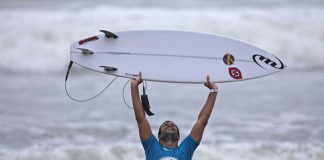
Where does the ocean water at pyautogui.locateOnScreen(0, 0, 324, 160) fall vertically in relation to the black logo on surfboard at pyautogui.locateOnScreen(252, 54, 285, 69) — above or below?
above

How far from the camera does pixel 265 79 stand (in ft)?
45.6

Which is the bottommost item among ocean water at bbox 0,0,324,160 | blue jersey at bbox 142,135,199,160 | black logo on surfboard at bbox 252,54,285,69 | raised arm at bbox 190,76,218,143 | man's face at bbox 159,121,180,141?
blue jersey at bbox 142,135,199,160

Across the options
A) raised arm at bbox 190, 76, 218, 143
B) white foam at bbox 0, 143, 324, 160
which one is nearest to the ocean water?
white foam at bbox 0, 143, 324, 160

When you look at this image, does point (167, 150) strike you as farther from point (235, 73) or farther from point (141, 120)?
point (235, 73)

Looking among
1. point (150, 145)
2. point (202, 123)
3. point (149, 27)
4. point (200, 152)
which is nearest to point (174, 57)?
point (202, 123)

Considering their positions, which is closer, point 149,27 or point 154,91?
point 154,91

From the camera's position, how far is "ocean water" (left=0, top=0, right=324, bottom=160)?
32.6 ft

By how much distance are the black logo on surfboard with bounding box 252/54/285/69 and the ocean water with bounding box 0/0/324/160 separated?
108 inches

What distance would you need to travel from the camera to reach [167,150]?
5.49 metres

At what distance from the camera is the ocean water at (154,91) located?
994 cm

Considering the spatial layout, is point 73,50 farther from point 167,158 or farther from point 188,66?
point 167,158

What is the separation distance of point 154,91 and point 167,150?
7.66m

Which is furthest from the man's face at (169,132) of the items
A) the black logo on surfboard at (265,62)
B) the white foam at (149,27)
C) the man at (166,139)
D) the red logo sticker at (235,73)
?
the white foam at (149,27)

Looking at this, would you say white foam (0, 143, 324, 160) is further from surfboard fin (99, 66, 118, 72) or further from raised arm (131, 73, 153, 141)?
raised arm (131, 73, 153, 141)
